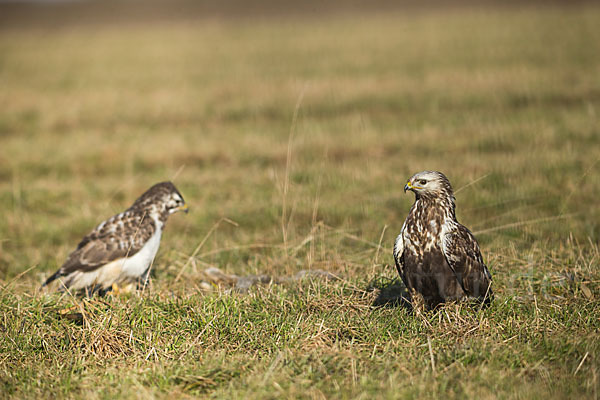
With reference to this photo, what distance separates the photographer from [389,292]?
5645 mm

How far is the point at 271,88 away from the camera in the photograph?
61.8ft

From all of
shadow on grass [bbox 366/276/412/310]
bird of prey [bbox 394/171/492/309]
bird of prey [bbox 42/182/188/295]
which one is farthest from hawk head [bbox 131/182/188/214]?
bird of prey [bbox 394/171/492/309]

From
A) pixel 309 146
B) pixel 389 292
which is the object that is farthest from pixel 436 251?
pixel 309 146

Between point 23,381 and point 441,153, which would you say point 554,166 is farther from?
point 23,381

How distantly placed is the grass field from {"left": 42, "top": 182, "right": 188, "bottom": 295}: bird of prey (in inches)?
15.1

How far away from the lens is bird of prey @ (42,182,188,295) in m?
6.37

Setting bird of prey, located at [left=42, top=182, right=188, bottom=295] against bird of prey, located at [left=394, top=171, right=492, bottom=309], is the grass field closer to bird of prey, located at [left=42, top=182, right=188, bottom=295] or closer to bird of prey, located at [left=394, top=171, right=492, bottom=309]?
bird of prey, located at [left=394, top=171, right=492, bottom=309]

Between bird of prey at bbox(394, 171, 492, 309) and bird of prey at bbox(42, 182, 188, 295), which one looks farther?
bird of prey at bbox(42, 182, 188, 295)

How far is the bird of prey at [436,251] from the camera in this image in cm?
487

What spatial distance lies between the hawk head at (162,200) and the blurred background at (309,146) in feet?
0.95

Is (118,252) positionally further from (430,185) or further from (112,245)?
(430,185)

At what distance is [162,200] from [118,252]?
73 cm

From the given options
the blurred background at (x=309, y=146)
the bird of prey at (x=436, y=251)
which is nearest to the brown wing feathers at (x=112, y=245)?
the blurred background at (x=309, y=146)

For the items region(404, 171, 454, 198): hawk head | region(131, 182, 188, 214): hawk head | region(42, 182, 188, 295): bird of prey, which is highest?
region(404, 171, 454, 198): hawk head
